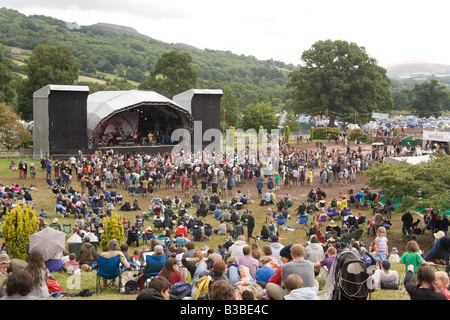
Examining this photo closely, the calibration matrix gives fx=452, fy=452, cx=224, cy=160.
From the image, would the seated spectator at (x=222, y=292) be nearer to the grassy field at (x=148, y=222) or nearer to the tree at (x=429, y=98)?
the grassy field at (x=148, y=222)

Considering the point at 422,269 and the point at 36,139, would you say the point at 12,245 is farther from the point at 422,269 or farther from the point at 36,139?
the point at 36,139

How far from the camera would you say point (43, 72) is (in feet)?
117

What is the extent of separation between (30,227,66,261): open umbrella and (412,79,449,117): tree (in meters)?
71.8

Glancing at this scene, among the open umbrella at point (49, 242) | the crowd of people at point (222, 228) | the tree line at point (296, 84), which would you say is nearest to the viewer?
the crowd of people at point (222, 228)

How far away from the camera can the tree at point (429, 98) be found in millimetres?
71625

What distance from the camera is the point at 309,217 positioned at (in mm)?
15297

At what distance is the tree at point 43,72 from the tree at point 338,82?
74.8 ft

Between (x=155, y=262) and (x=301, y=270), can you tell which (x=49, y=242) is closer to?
(x=155, y=262)

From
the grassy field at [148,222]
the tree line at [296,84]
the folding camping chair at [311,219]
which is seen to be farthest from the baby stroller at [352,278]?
the tree line at [296,84]

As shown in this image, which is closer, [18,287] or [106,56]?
[18,287]

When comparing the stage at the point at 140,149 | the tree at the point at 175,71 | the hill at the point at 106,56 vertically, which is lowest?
the stage at the point at 140,149

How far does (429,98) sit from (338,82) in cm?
3630

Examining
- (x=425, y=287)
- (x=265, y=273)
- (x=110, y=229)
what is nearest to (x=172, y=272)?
(x=265, y=273)
